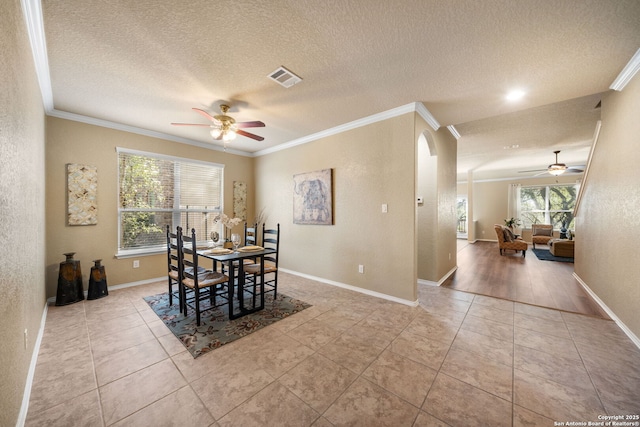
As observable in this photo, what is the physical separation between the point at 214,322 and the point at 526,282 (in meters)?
5.04

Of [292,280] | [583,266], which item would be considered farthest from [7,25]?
[583,266]

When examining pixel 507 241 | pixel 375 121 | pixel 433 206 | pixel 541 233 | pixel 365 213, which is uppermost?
pixel 375 121

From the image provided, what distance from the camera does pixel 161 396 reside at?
1580mm

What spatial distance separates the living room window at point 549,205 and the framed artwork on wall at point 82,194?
1261 cm

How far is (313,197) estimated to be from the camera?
4.21m

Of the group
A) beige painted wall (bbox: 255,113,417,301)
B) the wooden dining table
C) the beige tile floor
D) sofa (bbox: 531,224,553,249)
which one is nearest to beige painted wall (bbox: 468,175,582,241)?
sofa (bbox: 531,224,553,249)

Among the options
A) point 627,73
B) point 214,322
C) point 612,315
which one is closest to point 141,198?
point 214,322

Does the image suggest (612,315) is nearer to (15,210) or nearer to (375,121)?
(375,121)

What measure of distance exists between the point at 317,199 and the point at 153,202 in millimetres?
2876

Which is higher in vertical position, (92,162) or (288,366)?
(92,162)

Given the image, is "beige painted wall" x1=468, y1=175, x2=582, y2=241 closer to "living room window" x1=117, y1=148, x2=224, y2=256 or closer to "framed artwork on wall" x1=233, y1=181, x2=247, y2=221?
"framed artwork on wall" x1=233, y1=181, x2=247, y2=221

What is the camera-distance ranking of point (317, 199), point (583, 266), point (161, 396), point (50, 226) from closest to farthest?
point (161, 396) → point (50, 226) → point (583, 266) → point (317, 199)

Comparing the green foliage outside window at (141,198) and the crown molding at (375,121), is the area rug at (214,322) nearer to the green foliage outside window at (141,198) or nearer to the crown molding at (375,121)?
the green foliage outside window at (141,198)

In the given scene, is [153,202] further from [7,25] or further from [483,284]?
[483,284]
